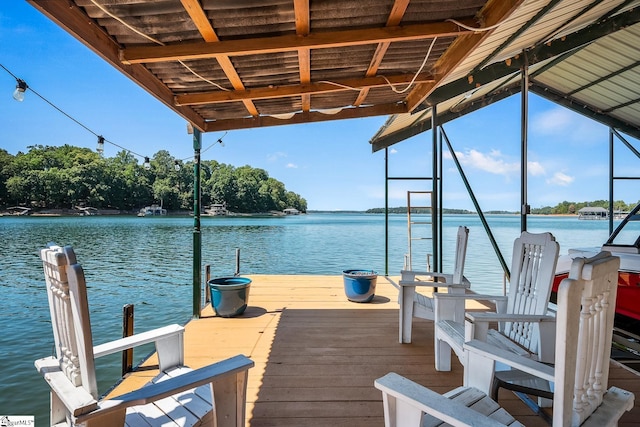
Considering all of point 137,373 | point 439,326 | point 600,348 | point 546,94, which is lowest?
point 137,373

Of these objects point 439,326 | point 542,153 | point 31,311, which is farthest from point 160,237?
point 542,153

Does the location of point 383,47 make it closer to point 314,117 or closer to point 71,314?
point 314,117

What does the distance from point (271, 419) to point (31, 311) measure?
9.62 meters

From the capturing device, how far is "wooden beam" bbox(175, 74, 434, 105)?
123 inches

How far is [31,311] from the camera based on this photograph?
8945 millimetres

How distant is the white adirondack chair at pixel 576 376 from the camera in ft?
3.69

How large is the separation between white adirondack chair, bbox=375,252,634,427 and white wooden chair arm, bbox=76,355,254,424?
0.62m

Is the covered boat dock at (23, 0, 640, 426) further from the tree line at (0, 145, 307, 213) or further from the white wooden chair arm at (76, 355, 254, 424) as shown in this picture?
the tree line at (0, 145, 307, 213)

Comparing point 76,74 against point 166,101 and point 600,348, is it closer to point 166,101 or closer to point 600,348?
point 166,101

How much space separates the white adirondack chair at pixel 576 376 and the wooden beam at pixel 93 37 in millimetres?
2078

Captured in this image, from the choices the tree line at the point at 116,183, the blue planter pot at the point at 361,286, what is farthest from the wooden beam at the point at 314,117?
the tree line at the point at 116,183

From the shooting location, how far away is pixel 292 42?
7.28ft

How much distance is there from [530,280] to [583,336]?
4.49ft

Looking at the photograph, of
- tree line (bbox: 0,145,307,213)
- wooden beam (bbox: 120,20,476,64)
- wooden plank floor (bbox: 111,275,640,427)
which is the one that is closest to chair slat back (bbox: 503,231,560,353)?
wooden plank floor (bbox: 111,275,640,427)
